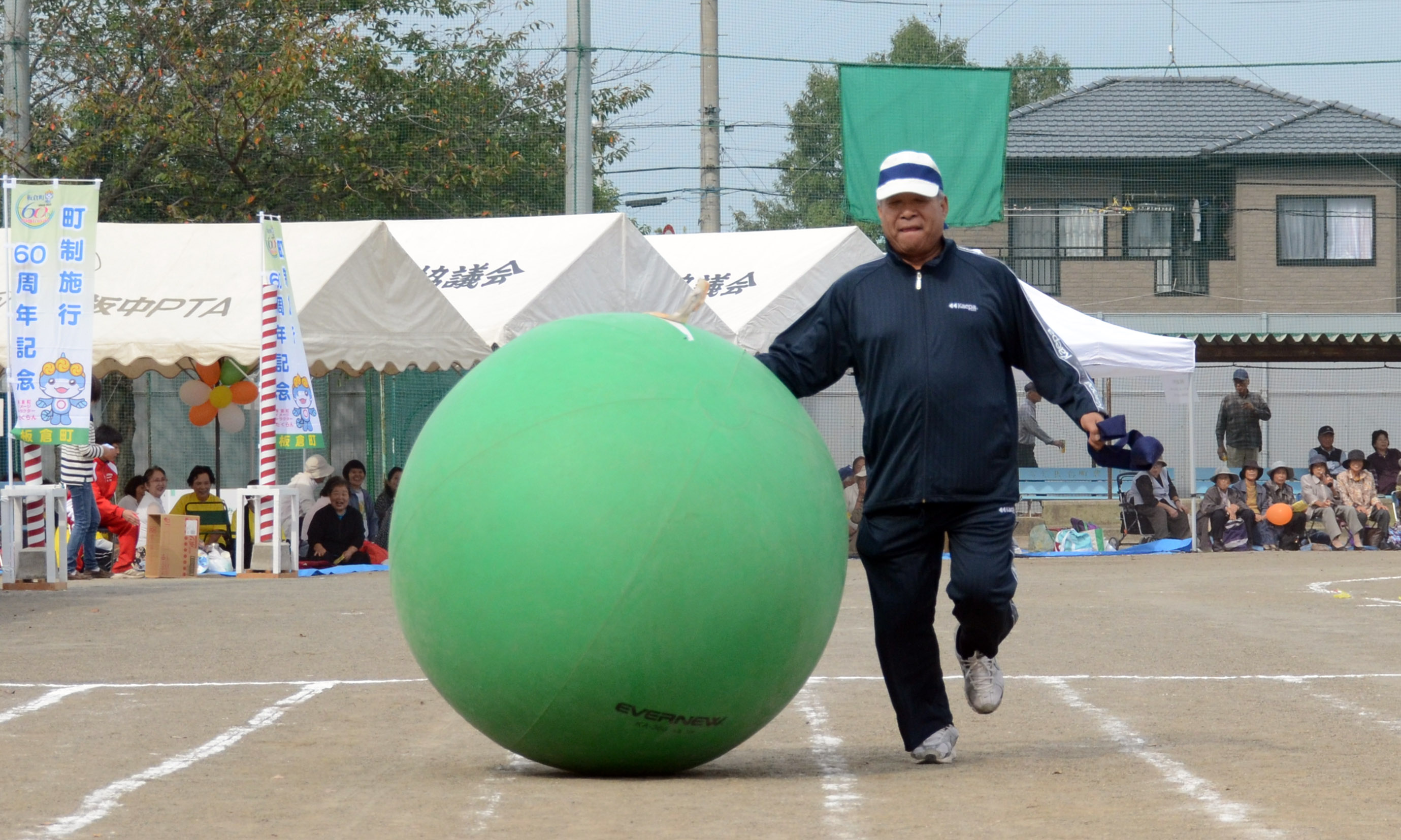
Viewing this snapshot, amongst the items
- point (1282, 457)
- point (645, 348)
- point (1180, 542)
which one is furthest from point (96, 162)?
point (645, 348)

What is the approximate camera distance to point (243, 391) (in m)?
18.5

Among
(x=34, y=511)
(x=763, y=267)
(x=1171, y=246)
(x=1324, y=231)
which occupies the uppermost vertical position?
(x=1324, y=231)

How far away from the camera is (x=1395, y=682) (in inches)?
317

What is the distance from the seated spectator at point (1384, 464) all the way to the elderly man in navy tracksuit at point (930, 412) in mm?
17742

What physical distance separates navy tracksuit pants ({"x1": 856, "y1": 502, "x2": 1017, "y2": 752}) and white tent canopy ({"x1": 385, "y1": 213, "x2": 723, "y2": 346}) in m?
12.6

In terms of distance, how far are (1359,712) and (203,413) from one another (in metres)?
14.0

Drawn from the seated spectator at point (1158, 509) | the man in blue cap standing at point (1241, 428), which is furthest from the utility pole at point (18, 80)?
the man in blue cap standing at point (1241, 428)

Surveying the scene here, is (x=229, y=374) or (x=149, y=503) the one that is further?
(x=229, y=374)

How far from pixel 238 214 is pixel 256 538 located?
8.25m

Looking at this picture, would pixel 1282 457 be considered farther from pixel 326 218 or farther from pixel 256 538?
pixel 256 538

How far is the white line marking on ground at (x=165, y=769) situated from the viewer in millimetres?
4887

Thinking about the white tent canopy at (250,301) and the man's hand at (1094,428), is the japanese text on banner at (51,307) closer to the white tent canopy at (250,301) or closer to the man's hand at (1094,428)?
the white tent canopy at (250,301)

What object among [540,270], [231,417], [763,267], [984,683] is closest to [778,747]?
[984,683]

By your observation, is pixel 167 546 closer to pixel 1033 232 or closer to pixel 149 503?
pixel 149 503
